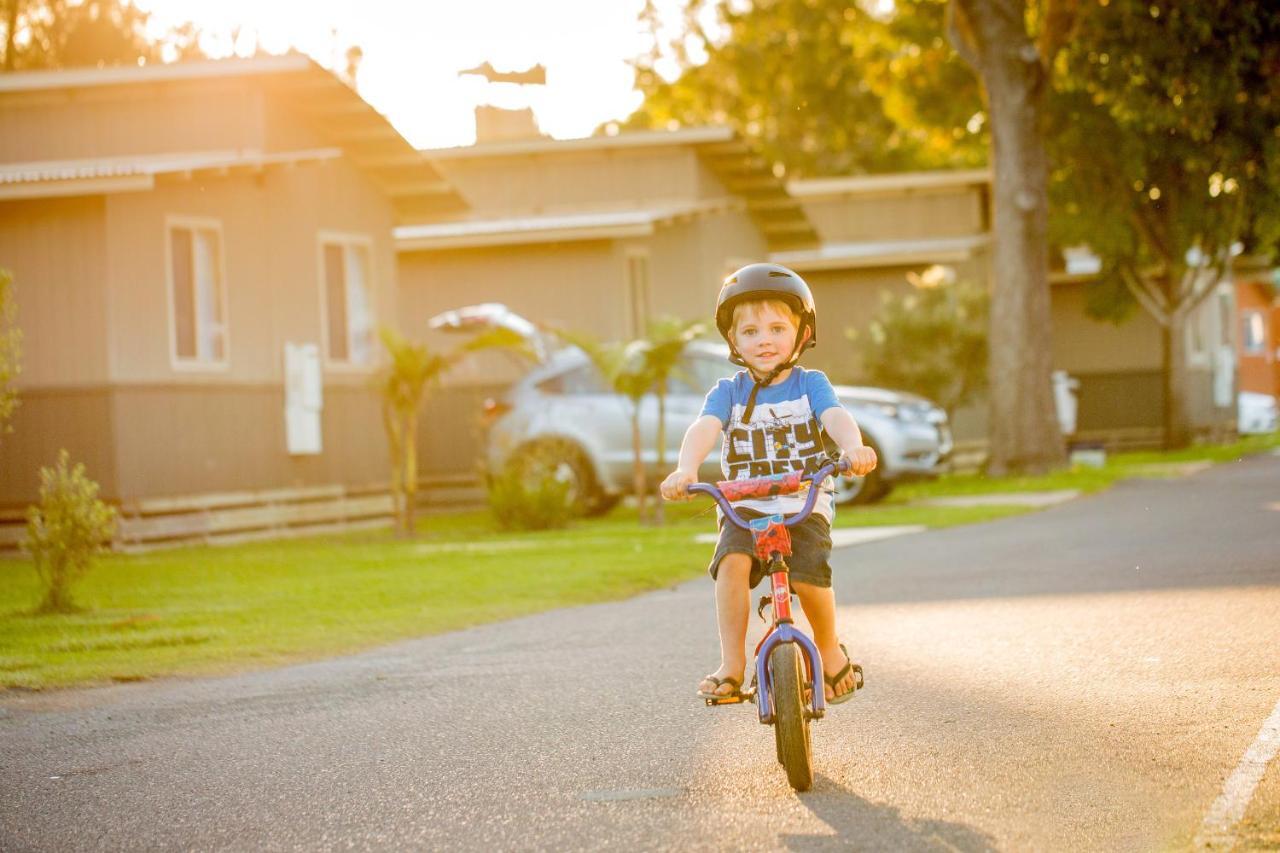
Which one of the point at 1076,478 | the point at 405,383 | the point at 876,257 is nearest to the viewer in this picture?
the point at 405,383

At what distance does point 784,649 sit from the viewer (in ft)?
19.2

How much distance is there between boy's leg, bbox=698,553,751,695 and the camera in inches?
241

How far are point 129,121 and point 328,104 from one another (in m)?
2.24

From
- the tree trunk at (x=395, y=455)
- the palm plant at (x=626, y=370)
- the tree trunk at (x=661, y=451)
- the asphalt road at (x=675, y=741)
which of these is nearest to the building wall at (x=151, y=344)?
the tree trunk at (x=395, y=455)

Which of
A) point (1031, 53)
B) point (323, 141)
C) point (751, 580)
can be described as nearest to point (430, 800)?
point (751, 580)

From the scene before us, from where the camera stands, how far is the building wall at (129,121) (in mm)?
21562

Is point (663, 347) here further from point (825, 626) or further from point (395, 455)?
point (825, 626)

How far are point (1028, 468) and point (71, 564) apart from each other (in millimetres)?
16453

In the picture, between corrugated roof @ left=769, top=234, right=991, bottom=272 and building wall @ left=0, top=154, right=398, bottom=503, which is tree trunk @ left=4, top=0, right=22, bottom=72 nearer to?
corrugated roof @ left=769, top=234, right=991, bottom=272

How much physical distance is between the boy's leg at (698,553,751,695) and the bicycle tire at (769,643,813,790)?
0.88 ft

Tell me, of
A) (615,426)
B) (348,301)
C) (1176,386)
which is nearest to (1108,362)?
(1176,386)

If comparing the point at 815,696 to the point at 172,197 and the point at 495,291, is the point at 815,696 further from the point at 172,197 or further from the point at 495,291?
the point at 495,291

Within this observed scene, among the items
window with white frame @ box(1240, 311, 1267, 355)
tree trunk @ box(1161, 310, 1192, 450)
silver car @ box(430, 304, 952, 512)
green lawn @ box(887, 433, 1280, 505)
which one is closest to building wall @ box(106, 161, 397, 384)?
silver car @ box(430, 304, 952, 512)

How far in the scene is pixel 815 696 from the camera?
5957 millimetres
